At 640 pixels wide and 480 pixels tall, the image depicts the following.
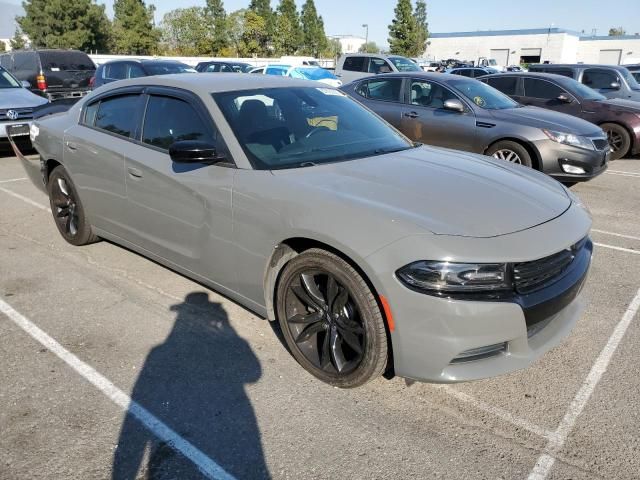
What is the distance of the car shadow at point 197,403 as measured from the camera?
A: 2.46 meters

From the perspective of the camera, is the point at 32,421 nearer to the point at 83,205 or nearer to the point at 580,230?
the point at 83,205

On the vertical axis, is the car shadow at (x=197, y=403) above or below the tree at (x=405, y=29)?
below

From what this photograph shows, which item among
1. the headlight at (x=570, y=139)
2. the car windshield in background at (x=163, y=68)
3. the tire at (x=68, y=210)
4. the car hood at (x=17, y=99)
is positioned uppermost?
the car windshield in background at (x=163, y=68)

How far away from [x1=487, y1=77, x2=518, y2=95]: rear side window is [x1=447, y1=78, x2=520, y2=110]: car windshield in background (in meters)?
2.46

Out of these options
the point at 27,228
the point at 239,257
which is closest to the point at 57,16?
the point at 27,228

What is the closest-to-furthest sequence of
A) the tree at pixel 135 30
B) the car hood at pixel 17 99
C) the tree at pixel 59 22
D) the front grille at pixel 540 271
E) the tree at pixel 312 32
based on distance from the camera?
the front grille at pixel 540 271 < the car hood at pixel 17 99 < the tree at pixel 59 22 < the tree at pixel 135 30 < the tree at pixel 312 32

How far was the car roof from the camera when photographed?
12.4 feet

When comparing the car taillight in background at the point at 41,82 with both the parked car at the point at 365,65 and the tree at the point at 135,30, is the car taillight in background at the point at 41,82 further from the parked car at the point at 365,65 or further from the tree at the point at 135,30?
the tree at the point at 135,30

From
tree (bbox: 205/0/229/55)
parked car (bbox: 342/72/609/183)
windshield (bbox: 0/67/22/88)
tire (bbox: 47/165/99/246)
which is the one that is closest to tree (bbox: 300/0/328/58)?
tree (bbox: 205/0/229/55)

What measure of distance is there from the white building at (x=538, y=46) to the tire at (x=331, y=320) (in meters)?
72.1

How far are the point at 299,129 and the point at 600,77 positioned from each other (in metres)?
11.7

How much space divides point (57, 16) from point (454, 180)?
55.6 meters

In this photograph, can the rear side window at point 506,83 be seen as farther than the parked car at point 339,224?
Yes

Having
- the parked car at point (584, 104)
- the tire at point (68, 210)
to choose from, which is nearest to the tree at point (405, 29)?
the parked car at point (584, 104)
